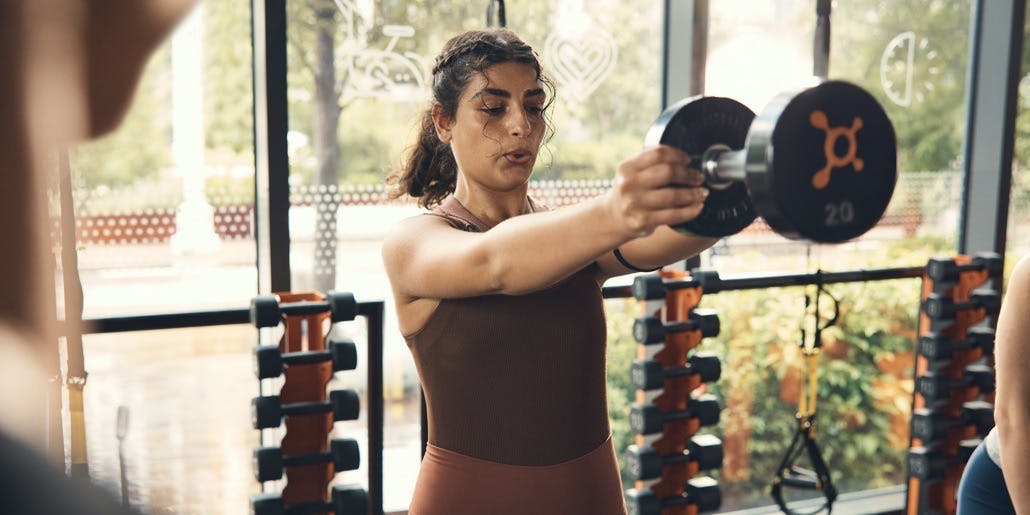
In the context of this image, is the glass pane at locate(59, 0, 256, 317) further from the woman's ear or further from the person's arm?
the person's arm

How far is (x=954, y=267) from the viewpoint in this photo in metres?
3.08

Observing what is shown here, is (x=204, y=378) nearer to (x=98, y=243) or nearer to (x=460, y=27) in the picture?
(x=98, y=243)

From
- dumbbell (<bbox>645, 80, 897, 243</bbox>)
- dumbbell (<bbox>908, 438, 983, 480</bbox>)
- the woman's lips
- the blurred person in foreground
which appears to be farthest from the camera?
dumbbell (<bbox>908, 438, 983, 480</bbox>)

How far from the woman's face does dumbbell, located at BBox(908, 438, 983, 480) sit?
7.35 ft

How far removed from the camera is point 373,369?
2287mm

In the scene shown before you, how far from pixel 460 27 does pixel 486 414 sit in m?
1.75

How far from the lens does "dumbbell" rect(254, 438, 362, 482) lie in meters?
2.06

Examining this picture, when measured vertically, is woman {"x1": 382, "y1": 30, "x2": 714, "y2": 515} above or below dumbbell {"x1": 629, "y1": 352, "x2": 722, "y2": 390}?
above

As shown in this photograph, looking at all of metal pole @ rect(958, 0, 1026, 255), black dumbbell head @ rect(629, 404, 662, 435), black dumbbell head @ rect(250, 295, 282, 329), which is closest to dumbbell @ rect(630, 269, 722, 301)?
black dumbbell head @ rect(629, 404, 662, 435)

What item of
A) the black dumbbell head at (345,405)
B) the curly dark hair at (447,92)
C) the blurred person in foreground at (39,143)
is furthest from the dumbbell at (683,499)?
the blurred person in foreground at (39,143)

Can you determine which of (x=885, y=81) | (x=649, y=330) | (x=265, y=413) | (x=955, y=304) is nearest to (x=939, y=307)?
(x=955, y=304)

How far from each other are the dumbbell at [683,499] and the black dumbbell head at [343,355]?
923mm

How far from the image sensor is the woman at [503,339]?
52.2 inches

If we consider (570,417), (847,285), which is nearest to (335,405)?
(570,417)
